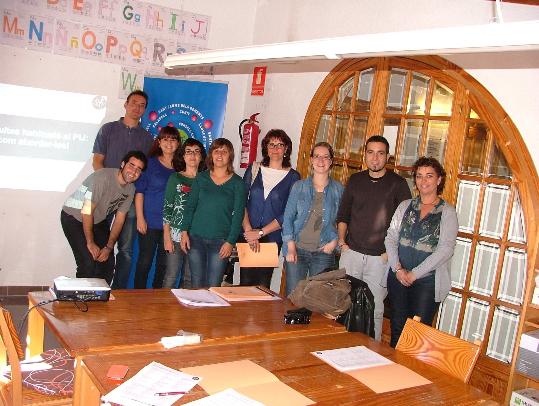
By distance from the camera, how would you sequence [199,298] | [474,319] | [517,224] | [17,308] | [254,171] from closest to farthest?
1. [199,298]
2. [517,224]
3. [474,319]
4. [254,171]
5. [17,308]

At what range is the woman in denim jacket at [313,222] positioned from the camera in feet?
12.7

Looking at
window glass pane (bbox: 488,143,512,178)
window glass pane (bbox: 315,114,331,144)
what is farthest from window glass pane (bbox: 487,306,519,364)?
window glass pane (bbox: 315,114,331,144)

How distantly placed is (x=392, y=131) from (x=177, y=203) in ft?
5.72

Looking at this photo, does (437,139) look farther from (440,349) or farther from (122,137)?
(122,137)

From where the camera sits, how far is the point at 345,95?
15.4ft

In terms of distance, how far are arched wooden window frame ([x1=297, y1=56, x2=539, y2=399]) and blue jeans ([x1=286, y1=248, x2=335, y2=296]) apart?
938 millimetres

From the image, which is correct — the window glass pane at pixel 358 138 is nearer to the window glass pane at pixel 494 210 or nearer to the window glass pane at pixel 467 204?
the window glass pane at pixel 467 204

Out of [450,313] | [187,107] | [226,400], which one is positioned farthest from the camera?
[187,107]

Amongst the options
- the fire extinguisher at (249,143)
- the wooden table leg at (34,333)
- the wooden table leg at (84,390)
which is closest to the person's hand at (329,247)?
the fire extinguisher at (249,143)

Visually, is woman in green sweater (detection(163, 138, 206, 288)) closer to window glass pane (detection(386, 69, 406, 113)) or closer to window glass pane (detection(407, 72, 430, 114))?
window glass pane (detection(386, 69, 406, 113))

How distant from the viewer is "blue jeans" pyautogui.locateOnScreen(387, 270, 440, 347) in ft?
11.2

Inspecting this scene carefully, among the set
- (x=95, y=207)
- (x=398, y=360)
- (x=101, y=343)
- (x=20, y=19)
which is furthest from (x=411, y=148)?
(x=20, y=19)

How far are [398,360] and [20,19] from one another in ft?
14.2

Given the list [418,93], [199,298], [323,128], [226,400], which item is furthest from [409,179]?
[226,400]
